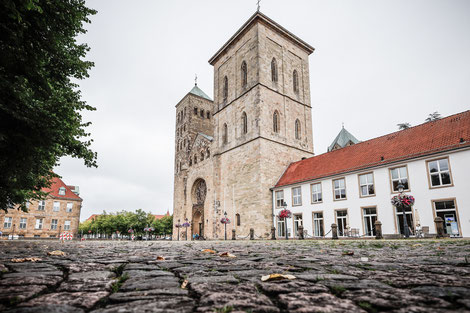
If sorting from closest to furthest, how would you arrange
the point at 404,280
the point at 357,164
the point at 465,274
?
the point at 404,280 < the point at 465,274 < the point at 357,164

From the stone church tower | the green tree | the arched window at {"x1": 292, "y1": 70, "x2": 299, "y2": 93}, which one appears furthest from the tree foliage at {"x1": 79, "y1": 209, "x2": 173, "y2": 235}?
the green tree

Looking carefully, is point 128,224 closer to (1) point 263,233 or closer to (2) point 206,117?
(2) point 206,117

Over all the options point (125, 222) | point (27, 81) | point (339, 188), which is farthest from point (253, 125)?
point (125, 222)

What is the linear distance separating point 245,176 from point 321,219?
358 inches

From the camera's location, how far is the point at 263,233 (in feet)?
88.5

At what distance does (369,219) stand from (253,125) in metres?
14.2

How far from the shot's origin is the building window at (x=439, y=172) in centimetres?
1769

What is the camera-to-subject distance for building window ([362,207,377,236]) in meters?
20.4

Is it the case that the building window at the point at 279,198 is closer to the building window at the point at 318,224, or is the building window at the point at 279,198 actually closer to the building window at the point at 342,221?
the building window at the point at 318,224

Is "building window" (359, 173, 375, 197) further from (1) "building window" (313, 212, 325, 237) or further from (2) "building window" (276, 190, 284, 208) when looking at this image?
(2) "building window" (276, 190, 284, 208)

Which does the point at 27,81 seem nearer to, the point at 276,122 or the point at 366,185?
the point at 366,185

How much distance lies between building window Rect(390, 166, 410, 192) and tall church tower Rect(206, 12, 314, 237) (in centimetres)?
1148

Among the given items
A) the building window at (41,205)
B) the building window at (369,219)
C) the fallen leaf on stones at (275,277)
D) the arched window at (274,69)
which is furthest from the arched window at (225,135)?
the fallen leaf on stones at (275,277)

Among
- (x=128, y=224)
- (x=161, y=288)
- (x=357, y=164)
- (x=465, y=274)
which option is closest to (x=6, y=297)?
(x=161, y=288)
